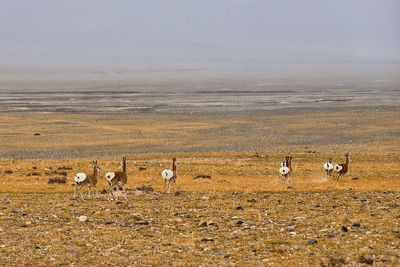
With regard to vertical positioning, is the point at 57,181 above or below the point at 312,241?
below

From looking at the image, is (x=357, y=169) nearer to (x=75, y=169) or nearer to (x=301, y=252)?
(x=75, y=169)

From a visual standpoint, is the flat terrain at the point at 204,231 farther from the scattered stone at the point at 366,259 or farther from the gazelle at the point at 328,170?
the gazelle at the point at 328,170

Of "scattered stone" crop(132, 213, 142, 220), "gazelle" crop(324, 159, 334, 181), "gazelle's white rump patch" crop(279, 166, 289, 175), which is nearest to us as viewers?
"scattered stone" crop(132, 213, 142, 220)

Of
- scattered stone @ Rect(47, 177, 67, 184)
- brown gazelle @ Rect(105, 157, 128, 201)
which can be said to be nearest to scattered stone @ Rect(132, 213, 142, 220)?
brown gazelle @ Rect(105, 157, 128, 201)

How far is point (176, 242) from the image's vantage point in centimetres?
1499

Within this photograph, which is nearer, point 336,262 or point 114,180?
point 336,262

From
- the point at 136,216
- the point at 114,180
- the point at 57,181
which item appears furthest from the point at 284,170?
the point at 136,216

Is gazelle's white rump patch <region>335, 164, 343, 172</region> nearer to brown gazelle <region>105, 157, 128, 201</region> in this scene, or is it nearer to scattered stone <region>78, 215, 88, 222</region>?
brown gazelle <region>105, 157, 128, 201</region>

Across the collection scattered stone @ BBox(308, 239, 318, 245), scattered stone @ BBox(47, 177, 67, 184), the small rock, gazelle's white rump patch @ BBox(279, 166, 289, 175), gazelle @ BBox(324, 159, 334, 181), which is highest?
scattered stone @ BBox(308, 239, 318, 245)

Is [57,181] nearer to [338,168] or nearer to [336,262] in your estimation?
[338,168]

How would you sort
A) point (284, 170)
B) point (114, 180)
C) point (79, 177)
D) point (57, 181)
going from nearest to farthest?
1. point (114, 180)
2. point (79, 177)
3. point (284, 170)
4. point (57, 181)

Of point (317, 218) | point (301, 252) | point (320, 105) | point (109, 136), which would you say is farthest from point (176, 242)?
point (320, 105)

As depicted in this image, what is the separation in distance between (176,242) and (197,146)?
42.3 metres

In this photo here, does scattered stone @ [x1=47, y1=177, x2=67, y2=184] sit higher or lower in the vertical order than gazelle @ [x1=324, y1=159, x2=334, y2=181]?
lower
